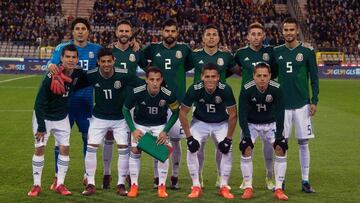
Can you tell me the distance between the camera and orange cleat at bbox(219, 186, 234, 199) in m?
8.57

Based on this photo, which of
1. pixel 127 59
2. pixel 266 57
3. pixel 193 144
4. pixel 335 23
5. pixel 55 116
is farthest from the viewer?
pixel 335 23

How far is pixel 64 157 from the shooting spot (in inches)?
348

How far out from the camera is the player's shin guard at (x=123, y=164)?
883 cm

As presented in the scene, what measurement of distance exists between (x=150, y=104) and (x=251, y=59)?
173 centimetres

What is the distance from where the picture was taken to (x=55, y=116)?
8797mm

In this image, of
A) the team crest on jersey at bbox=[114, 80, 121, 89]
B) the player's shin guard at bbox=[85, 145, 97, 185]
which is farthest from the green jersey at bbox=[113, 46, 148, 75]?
the player's shin guard at bbox=[85, 145, 97, 185]


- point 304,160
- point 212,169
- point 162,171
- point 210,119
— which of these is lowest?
point 212,169

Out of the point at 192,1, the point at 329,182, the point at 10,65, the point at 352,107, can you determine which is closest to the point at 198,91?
the point at 329,182

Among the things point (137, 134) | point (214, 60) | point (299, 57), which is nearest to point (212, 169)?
point (214, 60)

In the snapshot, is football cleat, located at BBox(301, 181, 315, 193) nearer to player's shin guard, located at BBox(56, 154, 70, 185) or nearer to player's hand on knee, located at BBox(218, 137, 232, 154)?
player's hand on knee, located at BBox(218, 137, 232, 154)

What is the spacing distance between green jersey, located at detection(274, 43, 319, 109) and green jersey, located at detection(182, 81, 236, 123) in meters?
0.91

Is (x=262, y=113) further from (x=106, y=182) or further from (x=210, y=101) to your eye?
(x=106, y=182)

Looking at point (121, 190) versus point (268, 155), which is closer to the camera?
point (121, 190)

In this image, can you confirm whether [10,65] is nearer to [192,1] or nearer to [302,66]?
[192,1]
